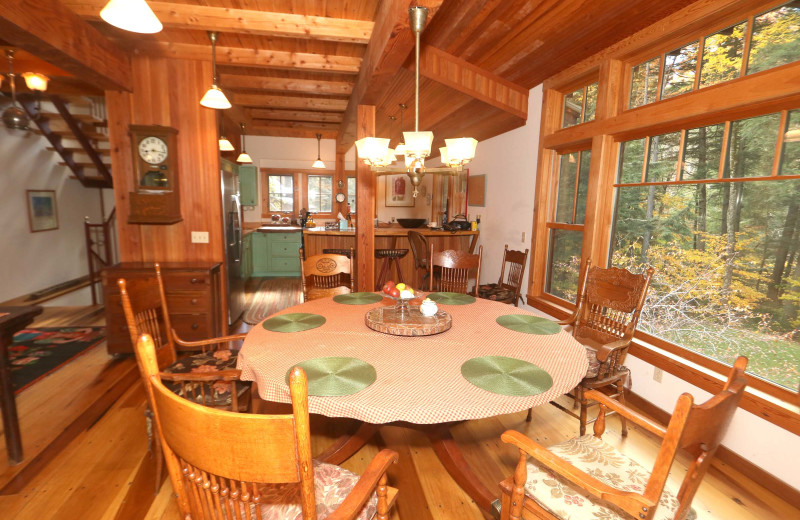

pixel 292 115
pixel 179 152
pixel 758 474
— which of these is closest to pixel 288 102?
pixel 292 115

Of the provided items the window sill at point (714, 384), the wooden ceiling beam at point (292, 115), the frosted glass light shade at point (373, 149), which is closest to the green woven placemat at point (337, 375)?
the frosted glass light shade at point (373, 149)

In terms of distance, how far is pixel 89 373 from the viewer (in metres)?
3.01

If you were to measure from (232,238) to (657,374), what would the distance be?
13.0 ft

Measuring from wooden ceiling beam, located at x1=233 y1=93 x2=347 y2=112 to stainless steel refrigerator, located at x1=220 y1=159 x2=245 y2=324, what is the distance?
1.15m

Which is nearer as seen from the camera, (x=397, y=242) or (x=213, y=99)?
(x=213, y=99)

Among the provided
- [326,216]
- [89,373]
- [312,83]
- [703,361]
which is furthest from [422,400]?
[326,216]

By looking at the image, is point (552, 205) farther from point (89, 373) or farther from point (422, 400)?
point (89, 373)

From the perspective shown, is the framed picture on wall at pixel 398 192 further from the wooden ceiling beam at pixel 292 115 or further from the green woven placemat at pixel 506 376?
the green woven placemat at pixel 506 376

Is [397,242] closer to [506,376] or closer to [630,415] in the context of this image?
[506,376]

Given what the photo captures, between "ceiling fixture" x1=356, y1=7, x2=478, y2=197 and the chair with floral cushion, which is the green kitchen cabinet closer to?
the chair with floral cushion

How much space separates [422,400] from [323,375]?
0.38 m

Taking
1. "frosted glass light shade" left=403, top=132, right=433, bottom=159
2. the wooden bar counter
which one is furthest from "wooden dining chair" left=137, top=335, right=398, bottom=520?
the wooden bar counter

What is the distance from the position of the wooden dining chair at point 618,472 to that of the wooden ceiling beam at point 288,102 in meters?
4.74

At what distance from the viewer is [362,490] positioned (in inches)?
37.8
